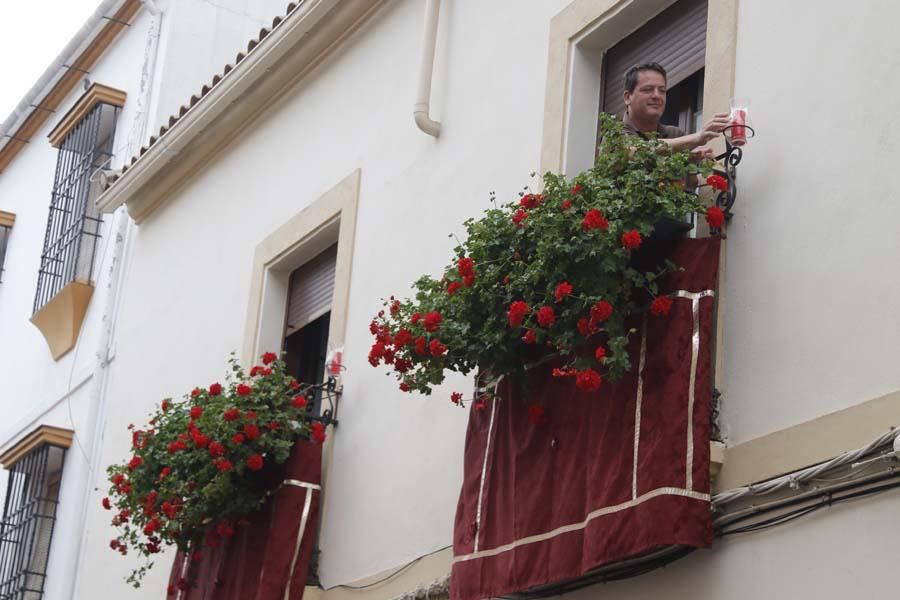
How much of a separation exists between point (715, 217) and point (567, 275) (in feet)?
2.14

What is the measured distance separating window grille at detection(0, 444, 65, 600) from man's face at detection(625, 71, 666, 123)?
335 inches

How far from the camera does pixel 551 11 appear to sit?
9.03 meters

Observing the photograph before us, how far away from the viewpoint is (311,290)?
11297 mm

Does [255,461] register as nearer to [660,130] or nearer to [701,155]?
[660,130]

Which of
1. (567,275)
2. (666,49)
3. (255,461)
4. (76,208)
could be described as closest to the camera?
(567,275)

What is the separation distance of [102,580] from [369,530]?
422cm

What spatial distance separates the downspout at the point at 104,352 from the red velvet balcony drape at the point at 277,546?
3525 mm

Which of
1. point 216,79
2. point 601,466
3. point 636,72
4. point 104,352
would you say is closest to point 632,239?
point 601,466

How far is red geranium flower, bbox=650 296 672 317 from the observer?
6.90 meters

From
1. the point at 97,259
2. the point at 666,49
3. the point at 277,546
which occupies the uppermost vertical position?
the point at 97,259

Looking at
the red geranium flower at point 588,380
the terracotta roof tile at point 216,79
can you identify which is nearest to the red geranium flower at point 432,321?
the red geranium flower at point 588,380

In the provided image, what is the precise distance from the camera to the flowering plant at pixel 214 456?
9.71m

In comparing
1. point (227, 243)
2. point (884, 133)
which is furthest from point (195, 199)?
point (884, 133)

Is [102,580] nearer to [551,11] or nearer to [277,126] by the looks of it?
[277,126]
